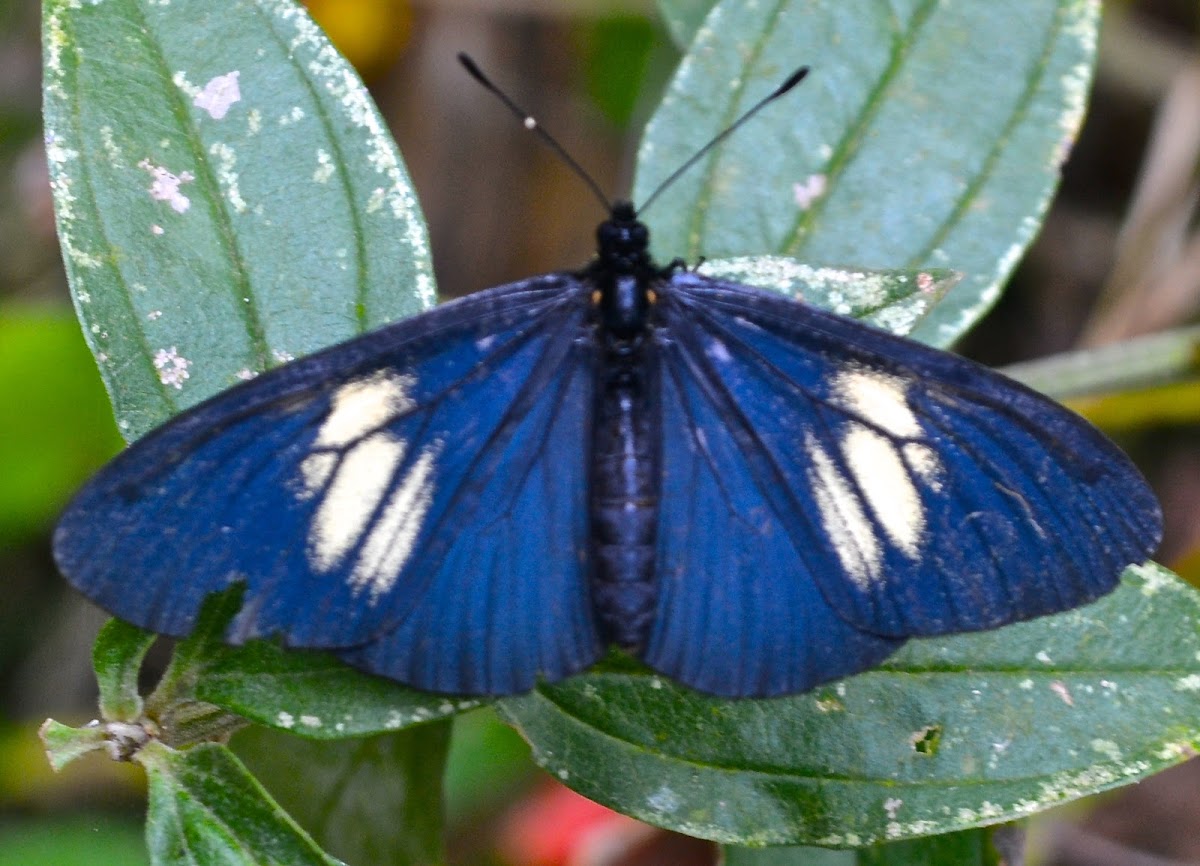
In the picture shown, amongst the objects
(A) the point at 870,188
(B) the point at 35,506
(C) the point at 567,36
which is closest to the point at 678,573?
(A) the point at 870,188

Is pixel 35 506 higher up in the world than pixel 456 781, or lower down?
higher up

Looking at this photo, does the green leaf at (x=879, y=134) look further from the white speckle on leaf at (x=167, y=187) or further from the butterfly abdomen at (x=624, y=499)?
the white speckle on leaf at (x=167, y=187)

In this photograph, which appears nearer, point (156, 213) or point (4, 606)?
point (156, 213)

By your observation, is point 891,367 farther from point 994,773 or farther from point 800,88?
point 800,88

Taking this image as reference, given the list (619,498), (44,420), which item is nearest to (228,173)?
(619,498)

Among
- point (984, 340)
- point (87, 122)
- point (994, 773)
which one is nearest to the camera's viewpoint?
point (994, 773)

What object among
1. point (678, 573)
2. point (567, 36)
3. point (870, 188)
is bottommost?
point (678, 573)

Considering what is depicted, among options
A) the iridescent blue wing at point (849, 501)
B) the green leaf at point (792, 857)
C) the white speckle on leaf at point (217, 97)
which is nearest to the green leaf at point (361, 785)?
the green leaf at point (792, 857)
